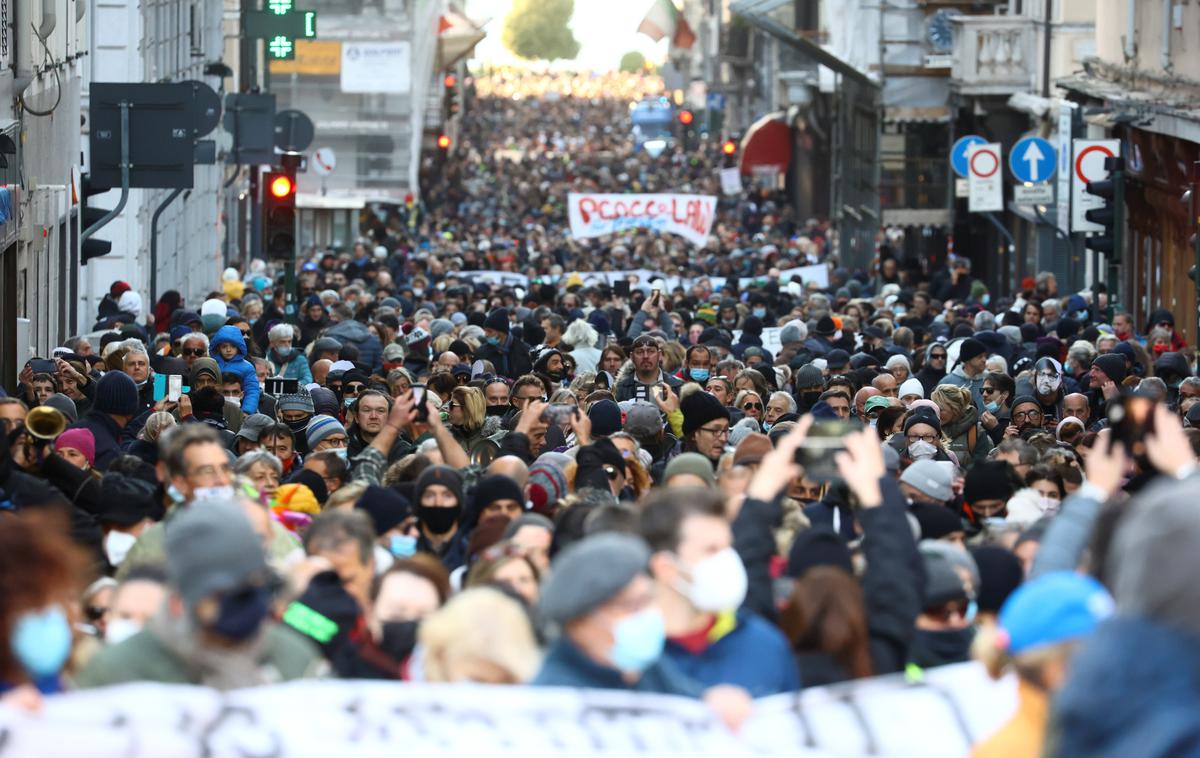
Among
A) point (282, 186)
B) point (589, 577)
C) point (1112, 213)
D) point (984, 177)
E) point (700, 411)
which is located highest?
point (984, 177)

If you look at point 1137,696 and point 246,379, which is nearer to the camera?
point 1137,696

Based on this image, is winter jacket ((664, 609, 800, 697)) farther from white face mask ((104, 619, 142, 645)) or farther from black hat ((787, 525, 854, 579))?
white face mask ((104, 619, 142, 645))

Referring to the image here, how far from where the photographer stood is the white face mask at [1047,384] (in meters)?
17.3

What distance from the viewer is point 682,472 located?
9.80m

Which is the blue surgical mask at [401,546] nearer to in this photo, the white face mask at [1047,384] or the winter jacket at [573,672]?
the winter jacket at [573,672]

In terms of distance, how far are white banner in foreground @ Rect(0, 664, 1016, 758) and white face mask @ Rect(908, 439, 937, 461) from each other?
24.5 feet

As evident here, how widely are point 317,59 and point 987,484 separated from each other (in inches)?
1875

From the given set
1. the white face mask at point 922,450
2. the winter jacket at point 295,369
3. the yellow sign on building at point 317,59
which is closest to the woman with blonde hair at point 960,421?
the white face mask at point 922,450

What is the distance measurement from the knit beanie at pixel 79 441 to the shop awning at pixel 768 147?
58672 mm

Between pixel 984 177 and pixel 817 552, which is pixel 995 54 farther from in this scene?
pixel 817 552

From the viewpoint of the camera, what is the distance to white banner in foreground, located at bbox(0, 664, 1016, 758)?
17.6 ft

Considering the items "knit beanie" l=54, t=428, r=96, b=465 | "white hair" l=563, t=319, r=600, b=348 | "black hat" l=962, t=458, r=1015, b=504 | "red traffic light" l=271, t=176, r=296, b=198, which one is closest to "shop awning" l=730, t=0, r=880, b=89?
"red traffic light" l=271, t=176, r=296, b=198

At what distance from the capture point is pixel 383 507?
9.26 meters

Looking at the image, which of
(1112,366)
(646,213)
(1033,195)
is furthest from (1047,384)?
(646,213)
